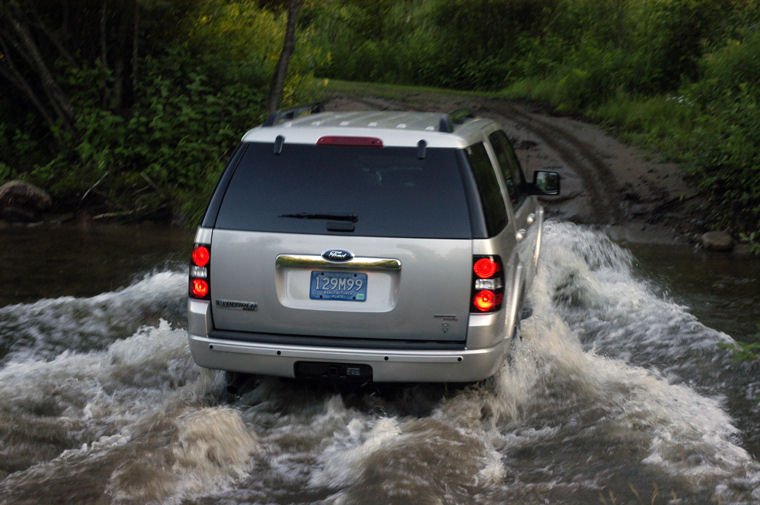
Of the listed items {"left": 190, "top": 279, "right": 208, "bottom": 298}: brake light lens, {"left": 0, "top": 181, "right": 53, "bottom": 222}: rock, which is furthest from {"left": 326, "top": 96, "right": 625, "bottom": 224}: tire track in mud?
{"left": 190, "top": 279, "right": 208, "bottom": 298}: brake light lens

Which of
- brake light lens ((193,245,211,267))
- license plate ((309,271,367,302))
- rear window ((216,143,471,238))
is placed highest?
rear window ((216,143,471,238))

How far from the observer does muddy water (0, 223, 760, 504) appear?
465 centimetres

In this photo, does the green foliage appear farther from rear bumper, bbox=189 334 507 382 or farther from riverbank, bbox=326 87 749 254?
rear bumper, bbox=189 334 507 382

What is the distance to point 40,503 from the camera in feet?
14.5

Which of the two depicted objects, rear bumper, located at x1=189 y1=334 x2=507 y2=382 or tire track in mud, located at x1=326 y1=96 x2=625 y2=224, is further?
tire track in mud, located at x1=326 y1=96 x2=625 y2=224

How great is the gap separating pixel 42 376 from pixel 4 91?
9415 mm

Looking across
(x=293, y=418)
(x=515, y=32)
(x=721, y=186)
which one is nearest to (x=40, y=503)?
(x=293, y=418)

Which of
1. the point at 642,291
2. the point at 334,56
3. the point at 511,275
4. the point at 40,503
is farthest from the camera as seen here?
the point at 334,56

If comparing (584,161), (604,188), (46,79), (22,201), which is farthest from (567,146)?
(22,201)

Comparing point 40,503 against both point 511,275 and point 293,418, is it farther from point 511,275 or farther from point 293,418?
point 511,275

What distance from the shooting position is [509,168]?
7004 millimetres

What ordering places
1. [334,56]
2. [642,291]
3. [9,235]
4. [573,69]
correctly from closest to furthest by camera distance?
1. [642,291]
2. [9,235]
3. [573,69]
4. [334,56]

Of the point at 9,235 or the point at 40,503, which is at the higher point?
the point at 40,503

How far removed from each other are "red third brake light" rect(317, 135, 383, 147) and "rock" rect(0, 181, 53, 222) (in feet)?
28.3
